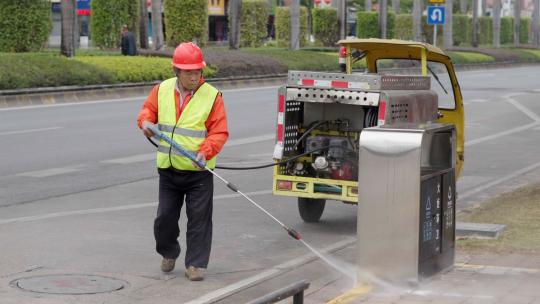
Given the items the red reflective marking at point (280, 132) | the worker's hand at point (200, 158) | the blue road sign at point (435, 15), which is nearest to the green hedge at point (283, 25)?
the blue road sign at point (435, 15)

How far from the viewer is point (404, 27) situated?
79812 mm

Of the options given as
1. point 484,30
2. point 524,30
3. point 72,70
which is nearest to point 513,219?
point 72,70

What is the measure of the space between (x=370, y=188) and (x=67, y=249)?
3160 mm

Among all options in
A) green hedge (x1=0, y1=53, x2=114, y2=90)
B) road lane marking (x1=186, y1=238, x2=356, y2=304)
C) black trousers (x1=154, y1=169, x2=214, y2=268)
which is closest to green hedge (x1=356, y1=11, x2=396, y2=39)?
green hedge (x1=0, y1=53, x2=114, y2=90)

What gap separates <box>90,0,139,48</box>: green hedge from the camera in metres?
47.9

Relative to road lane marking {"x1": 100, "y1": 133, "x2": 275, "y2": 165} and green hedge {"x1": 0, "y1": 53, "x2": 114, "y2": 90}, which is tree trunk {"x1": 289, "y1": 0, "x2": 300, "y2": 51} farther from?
road lane marking {"x1": 100, "y1": 133, "x2": 275, "y2": 165}

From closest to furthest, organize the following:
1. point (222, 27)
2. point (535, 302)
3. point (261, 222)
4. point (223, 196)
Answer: point (535, 302) → point (261, 222) → point (223, 196) → point (222, 27)

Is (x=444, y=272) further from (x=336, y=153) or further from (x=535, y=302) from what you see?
(x=336, y=153)

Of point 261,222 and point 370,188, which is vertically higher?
point 370,188

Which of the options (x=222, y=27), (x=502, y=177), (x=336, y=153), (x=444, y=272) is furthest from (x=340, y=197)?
(x=222, y=27)

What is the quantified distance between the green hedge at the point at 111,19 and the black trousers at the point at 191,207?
129 ft

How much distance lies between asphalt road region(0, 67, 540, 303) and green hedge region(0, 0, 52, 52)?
381 inches

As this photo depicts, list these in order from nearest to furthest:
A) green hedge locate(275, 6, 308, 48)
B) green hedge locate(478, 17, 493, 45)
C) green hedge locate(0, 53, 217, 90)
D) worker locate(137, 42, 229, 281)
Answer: worker locate(137, 42, 229, 281), green hedge locate(0, 53, 217, 90), green hedge locate(275, 6, 308, 48), green hedge locate(478, 17, 493, 45)

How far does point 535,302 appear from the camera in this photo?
8195 mm
